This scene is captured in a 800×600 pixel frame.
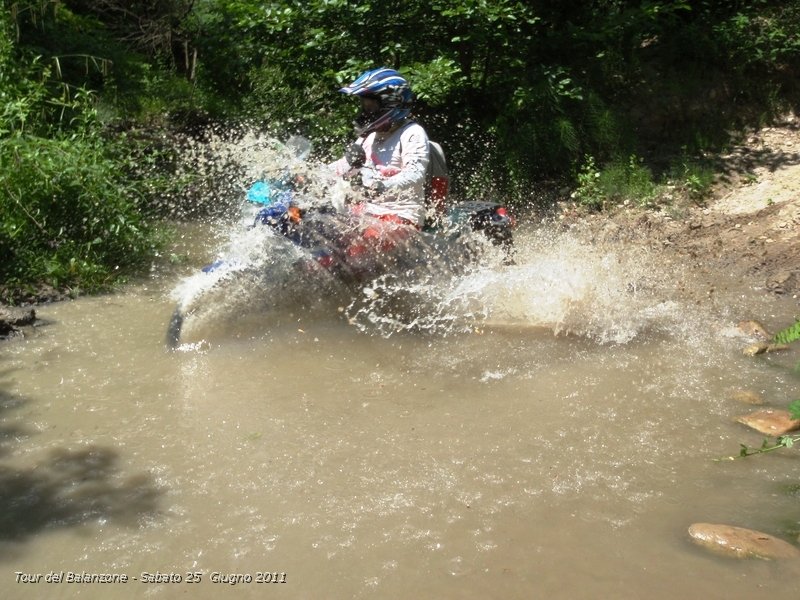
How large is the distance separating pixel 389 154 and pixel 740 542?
13.3 feet

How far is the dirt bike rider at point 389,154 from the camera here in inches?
253

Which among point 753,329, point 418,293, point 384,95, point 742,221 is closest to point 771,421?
point 753,329

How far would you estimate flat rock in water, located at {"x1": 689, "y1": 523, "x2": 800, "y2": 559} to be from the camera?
3.51 meters

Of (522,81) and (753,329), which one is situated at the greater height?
(522,81)

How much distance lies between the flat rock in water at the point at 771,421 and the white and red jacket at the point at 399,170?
2.81 meters

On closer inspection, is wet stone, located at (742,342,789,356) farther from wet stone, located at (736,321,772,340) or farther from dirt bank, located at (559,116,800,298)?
dirt bank, located at (559,116,800,298)

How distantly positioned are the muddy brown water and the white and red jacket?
73 centimetres

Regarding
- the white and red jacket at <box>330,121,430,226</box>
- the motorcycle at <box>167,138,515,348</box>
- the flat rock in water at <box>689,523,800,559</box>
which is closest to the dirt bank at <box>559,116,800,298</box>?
the motorcycle at <box>167,138,515,348</box>

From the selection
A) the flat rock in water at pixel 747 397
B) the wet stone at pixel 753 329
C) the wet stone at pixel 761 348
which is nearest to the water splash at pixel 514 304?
the wet stone at pixel 753 329

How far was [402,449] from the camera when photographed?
4531 millimetres

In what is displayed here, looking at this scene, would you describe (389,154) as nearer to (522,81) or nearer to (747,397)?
(747,397)

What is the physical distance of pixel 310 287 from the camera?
6.37 meters

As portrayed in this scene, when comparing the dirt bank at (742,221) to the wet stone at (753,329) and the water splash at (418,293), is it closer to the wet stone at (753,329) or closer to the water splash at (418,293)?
the wet stone at (753,329)

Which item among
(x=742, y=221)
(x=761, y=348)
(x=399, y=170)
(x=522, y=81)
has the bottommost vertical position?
(x=761, y=348)
